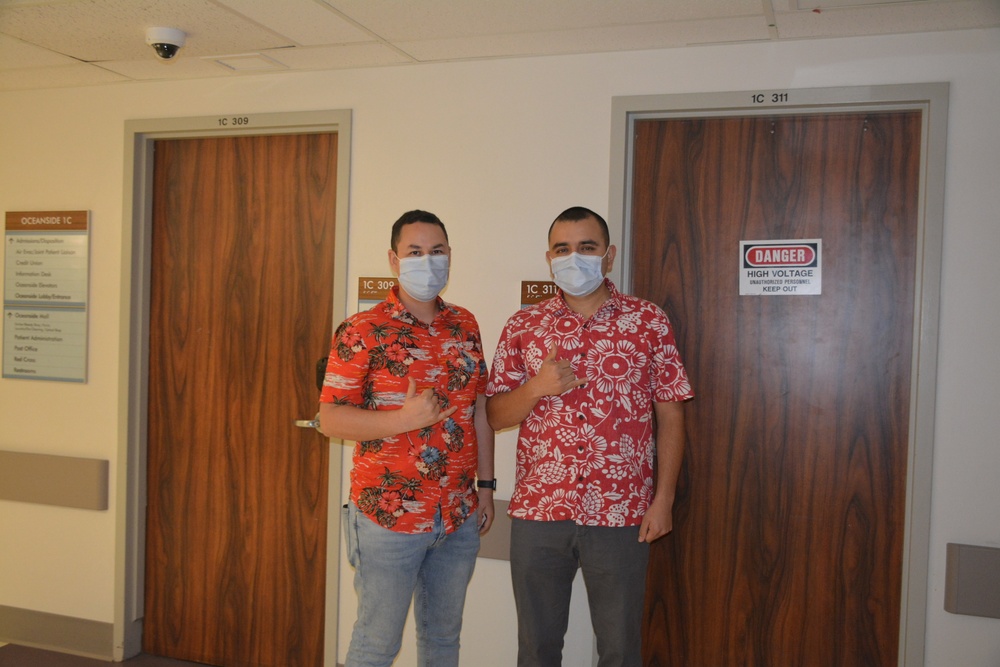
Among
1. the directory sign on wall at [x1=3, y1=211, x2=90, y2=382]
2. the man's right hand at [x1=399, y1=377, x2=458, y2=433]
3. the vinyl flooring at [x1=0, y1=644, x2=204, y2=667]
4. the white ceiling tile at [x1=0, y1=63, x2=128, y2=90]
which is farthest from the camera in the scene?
the directory sign on wall at [x1=3, y1=211, x2=90, y2=382]

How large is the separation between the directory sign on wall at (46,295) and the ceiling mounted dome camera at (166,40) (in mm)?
1063

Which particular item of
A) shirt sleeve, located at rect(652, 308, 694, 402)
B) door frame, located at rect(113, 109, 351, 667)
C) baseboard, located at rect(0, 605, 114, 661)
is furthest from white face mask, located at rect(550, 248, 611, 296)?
baseboard, located at rect(0, 605, 114, 661)

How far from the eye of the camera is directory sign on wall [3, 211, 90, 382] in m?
3.46

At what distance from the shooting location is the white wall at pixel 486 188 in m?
2.46

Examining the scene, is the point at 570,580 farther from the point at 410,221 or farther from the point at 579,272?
the point at 410,221

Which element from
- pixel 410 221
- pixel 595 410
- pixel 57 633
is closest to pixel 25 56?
pixel 410 221

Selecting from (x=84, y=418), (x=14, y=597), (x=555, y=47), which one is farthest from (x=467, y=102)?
(x=14, y=597)

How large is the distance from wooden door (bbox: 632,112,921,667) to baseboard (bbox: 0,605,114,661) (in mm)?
2422

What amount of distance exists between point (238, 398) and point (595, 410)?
1.81 metres

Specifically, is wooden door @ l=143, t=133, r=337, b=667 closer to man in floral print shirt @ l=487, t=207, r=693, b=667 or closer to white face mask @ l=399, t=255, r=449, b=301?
white face mask @ l=399, t=255, r=449, b=301

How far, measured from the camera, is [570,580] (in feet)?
7.50

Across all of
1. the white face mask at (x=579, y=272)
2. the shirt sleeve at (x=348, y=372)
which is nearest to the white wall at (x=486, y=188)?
the white face mask at (x=579, y=272)

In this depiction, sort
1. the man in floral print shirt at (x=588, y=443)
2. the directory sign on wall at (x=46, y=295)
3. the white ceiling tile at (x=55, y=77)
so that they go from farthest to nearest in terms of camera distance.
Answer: the directory sign on wall at (x=46, y=295) < the white ceiling tile at (x=55, y=77) < the man in floral print shirt at (x=588, y=443)

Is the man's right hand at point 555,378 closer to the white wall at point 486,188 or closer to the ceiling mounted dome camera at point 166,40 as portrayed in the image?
the white wall at point 486,188
